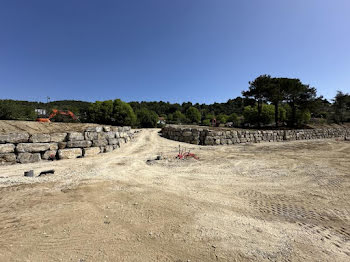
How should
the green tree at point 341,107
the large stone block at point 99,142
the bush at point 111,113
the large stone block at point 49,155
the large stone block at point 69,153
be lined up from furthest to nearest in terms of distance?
the green tree at point 341,107 → the bush at point 111,113 → the large stone block at point 99,142 → the large stone block at point 69,153 → the large stone block at point 49,155

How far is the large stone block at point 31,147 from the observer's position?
668cm

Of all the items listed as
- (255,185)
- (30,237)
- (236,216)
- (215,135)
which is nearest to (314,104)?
(215,135)

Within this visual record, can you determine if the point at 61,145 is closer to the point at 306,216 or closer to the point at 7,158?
the point at 7,158

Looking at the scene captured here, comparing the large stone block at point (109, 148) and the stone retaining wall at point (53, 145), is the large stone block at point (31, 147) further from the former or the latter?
the large stone block at point (109, 148)

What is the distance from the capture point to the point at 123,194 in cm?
364

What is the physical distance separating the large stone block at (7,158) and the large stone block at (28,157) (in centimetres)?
15

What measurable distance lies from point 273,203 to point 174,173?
2.86 meters

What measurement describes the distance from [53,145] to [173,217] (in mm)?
7159

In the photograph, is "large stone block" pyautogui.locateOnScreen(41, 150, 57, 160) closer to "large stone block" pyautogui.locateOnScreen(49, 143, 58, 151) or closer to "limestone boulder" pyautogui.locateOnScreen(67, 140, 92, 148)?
"large stone block" pyautogui.locateOnScreen(49, 143, 58, 151)

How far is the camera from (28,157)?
6781 millimetres

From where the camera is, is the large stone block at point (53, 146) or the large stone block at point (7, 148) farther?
the large stone block at point (53, 146)

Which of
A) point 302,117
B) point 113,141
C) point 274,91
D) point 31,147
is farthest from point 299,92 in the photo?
point 31,147

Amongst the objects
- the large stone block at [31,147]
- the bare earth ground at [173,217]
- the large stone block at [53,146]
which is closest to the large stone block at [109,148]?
the large stone block at [53,146]

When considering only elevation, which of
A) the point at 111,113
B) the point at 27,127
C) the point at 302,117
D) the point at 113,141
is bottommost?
the point at 113,141
